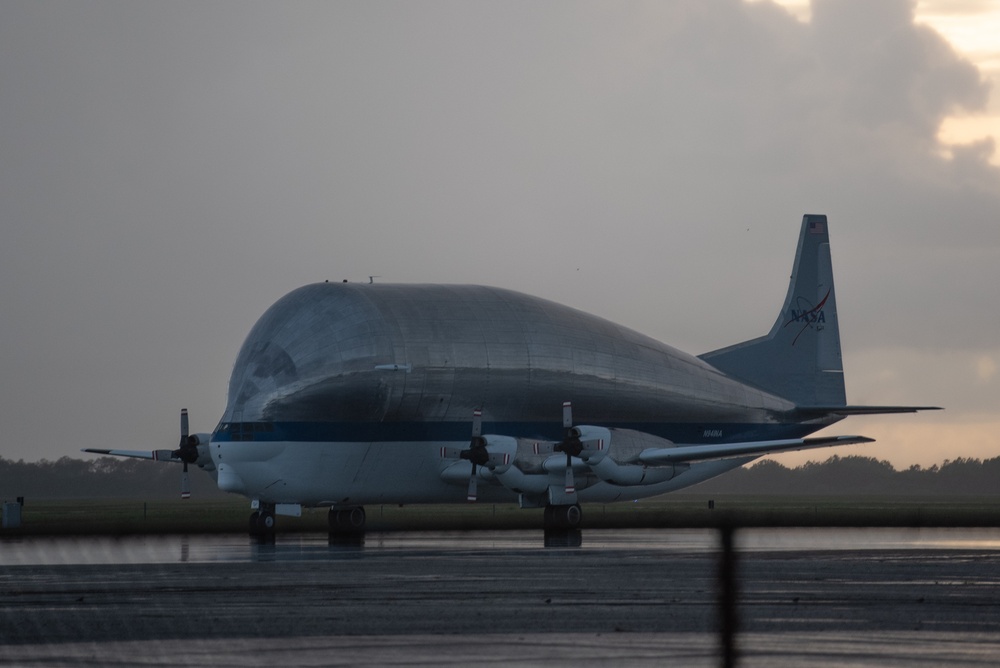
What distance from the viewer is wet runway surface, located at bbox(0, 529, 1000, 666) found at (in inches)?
572

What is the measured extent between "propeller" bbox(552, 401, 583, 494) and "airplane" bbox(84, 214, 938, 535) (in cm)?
6

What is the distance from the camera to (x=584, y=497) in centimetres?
5544

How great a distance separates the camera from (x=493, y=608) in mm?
19828

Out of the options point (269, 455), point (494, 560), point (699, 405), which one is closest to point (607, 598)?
point (494, 560)

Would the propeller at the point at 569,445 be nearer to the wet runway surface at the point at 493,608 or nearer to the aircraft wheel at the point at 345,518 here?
the aircraft wheel at the point at 345,518

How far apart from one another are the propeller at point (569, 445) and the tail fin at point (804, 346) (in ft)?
47.6

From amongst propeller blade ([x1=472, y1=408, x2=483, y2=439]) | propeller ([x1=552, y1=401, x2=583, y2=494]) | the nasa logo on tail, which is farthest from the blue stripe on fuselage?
the nasa logo on tail

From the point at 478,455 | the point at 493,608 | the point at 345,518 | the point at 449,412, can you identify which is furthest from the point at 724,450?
the point at 493,608

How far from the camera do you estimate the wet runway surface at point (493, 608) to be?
1454 cm

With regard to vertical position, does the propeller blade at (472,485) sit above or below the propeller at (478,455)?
below

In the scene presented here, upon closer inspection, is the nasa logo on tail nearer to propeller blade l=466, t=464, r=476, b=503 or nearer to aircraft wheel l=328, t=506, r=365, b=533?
propeller blade l=466, t=464, r=476, b=503

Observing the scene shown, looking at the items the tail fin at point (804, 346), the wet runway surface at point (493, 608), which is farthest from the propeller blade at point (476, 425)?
the wet runway surface at point (493, 608)

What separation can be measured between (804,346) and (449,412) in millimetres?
21389

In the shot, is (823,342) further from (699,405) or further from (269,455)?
(269,455)
